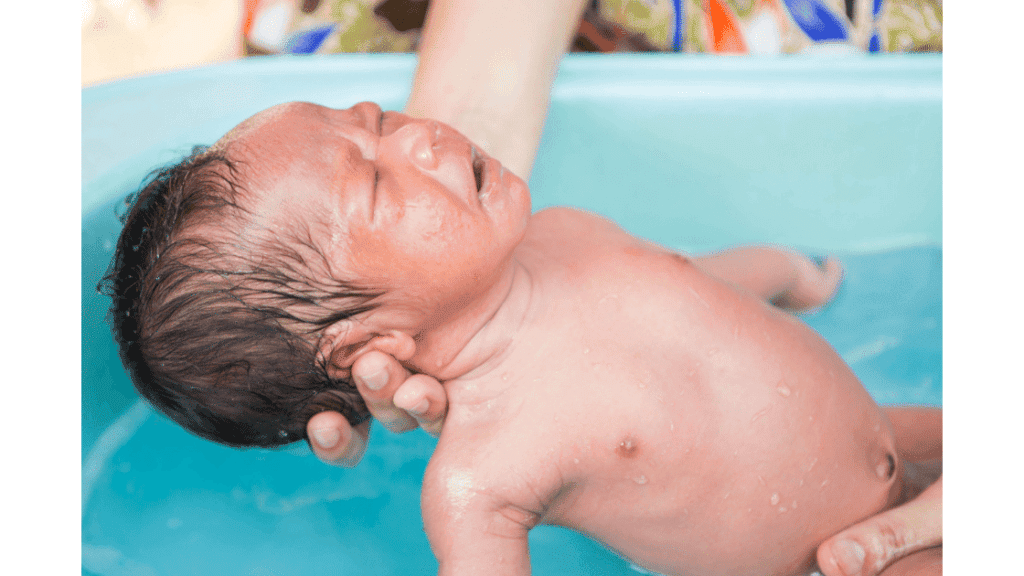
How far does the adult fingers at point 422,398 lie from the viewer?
3.42 feet

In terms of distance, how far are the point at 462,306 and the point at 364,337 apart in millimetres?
140

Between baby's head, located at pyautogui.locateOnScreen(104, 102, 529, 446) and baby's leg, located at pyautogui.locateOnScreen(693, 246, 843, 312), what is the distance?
2.15 ft

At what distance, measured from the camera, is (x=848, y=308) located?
1858 millimetres

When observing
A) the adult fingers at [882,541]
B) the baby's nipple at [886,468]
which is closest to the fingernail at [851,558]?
the adult fingers at [882,541]

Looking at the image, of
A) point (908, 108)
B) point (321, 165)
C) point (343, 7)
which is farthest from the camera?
point (343, 7)

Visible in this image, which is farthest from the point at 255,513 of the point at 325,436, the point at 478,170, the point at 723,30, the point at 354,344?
the point at 723,30

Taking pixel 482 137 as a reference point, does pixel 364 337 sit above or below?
below

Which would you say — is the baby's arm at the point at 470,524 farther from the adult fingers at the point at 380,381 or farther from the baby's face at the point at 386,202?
the baby's face at the point at 386,202

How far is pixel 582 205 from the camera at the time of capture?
1892mm

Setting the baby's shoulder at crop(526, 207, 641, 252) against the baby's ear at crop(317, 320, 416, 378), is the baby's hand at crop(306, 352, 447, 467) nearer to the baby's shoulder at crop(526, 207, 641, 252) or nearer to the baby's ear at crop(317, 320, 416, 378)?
the baby's ear at crop(317, 320, 416, 378)

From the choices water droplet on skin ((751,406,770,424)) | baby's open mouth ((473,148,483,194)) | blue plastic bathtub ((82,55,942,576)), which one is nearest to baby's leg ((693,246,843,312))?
blue plastic bathtub ((82,55,942,576))

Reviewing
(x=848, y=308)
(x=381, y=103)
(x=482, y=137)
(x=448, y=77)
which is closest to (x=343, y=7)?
(x=381, y=103)

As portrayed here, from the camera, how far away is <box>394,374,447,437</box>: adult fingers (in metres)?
1.04

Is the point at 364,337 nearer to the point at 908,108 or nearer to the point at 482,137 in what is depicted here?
the point at 482,137
